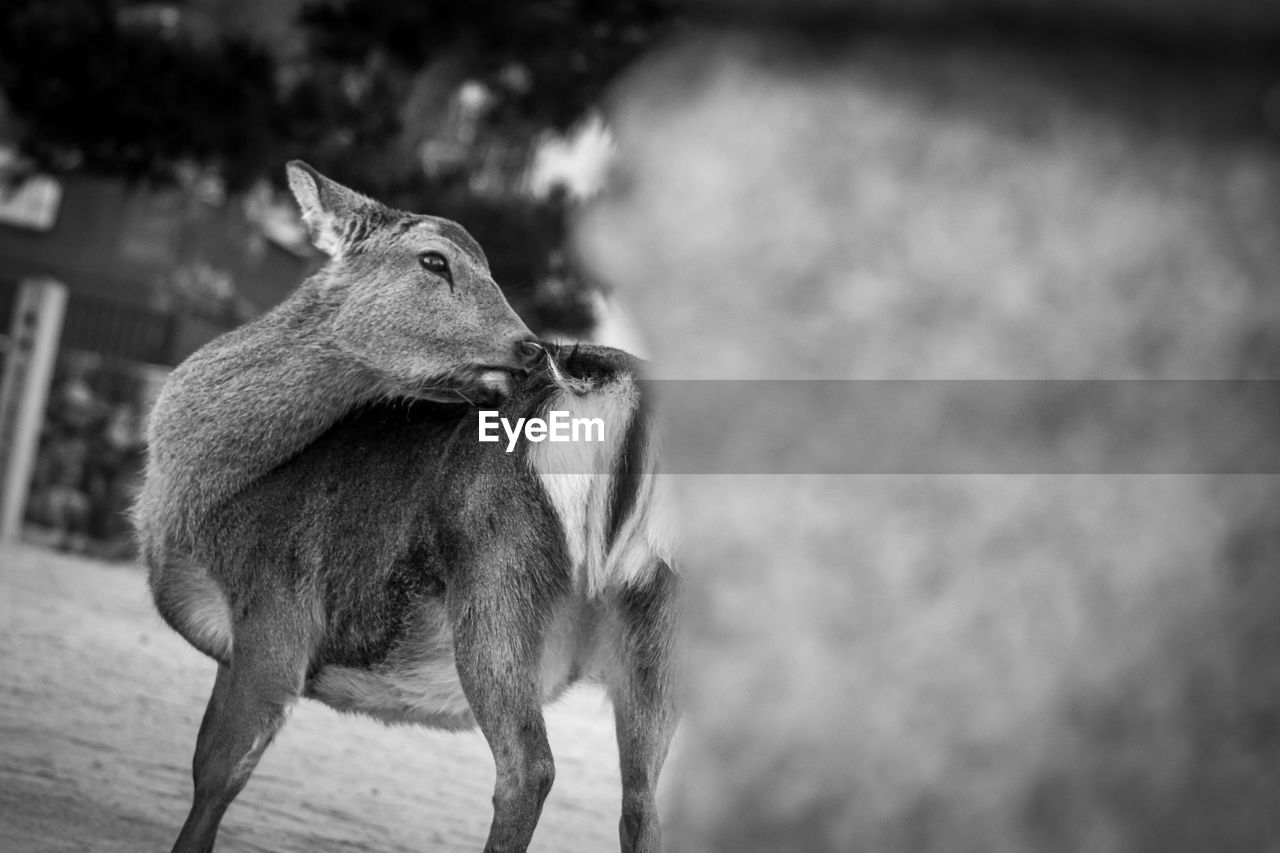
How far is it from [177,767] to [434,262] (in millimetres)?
2434

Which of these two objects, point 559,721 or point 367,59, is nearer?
point 559,721

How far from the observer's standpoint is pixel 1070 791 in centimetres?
100

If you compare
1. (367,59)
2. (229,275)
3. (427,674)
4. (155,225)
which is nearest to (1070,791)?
(427,674)

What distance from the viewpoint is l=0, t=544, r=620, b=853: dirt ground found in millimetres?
4027

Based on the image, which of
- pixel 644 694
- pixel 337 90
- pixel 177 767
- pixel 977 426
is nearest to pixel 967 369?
pixel 977 426

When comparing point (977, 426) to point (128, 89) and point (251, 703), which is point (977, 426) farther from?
point (128, 89)

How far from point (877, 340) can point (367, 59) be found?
10.5 meters

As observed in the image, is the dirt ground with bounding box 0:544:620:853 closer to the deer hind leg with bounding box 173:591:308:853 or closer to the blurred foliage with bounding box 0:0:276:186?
the deer hind leg with bounding box 173:591:308:853

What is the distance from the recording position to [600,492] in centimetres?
325

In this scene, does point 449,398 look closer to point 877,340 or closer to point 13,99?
point 877,340

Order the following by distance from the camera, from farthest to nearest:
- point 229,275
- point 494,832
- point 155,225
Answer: point 155,225, point 229,275, point 494,832

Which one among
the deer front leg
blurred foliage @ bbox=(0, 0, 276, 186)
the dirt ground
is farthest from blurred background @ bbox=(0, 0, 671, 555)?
the deer front leg

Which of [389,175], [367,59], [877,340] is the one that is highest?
[367,59]

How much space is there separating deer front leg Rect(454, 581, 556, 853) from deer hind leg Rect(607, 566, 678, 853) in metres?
0.28
